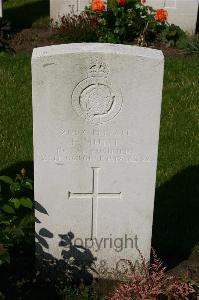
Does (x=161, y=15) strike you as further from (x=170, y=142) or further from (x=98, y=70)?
(x=98, y=70)

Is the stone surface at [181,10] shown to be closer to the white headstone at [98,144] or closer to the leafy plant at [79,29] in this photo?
the leafy plant at [79,29]

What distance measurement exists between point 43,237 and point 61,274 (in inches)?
13.4

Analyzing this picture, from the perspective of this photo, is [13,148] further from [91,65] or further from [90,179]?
A: [91,65]

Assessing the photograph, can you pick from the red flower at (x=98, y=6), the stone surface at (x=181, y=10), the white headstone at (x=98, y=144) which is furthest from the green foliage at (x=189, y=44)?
the white headstone at (x=98, y=144)

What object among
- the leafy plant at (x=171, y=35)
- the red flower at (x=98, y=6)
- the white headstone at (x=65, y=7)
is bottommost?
the leafy plant at (x=171, y=35)

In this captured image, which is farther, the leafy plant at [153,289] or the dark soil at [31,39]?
the dark soil at [31,39]

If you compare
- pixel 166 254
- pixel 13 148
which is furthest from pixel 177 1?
pixel 166 254

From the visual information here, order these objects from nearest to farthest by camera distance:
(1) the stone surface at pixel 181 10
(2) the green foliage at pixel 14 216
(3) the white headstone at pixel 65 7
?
(2) the green foliage at pixel 14 216 < (1) the stone surface at pixel 181 10 < (3) the white headstone at pixel 65 7

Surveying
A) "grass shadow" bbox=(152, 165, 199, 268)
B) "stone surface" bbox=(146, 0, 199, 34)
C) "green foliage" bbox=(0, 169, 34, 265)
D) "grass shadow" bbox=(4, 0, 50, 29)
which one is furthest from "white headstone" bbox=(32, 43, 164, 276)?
"grass shadow" bbox=(4, 0, 50, 29)

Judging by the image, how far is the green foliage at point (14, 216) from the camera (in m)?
4.23

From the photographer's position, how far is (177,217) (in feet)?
18.2

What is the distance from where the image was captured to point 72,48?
13.3 feet

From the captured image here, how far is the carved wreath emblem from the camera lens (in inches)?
161

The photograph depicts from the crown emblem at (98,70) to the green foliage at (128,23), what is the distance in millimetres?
5383
